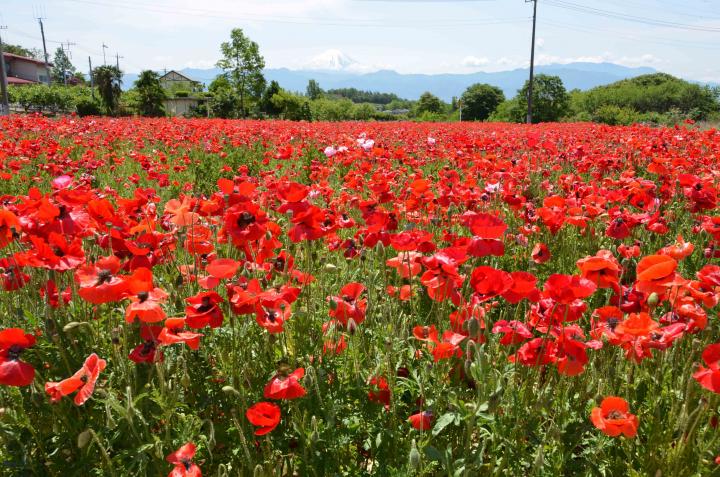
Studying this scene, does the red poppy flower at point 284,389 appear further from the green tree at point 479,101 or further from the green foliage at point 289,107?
the green tree at point 479,101

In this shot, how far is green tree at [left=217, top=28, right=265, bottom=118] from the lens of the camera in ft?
179

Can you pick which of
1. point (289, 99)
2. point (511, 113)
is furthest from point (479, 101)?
point (289, 99)

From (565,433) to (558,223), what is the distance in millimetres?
1343

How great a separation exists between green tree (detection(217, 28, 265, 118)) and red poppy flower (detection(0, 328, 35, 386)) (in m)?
55.1

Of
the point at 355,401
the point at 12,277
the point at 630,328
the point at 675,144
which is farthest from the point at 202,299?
the point at 675,144

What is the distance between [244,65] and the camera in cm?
5494

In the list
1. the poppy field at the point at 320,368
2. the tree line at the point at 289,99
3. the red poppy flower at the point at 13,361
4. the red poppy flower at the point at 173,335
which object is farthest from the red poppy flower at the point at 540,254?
the tree line at the point at 289,99

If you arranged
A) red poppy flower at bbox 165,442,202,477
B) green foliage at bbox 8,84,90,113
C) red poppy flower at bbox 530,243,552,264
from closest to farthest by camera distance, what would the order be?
red poppy flower at bbox 165,442,202,477 < red poppy flower at bbox 530,243,552,264 < green foliage at bbox 8,84,90,113

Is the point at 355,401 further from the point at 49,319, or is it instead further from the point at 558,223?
the point at 558,223

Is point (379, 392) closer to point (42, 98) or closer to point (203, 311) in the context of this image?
point (203, 311)

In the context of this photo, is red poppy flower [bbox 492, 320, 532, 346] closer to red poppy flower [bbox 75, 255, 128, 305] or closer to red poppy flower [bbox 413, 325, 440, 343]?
red poppy flower [bbox 413, 325, 440, 343]

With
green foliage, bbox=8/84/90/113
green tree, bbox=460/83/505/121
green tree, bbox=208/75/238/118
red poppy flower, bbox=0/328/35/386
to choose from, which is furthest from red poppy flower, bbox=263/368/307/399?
green tree, bbox=460/83/505/121

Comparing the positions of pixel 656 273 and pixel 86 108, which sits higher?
pixel 86 108

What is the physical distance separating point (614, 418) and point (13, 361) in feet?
5.71
